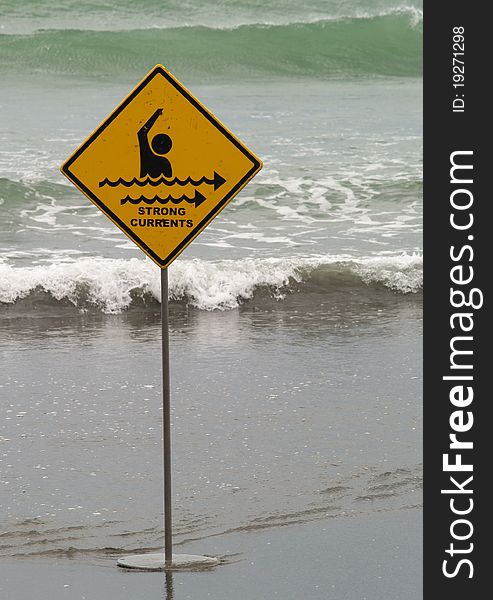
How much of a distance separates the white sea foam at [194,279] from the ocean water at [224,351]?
0.02 m

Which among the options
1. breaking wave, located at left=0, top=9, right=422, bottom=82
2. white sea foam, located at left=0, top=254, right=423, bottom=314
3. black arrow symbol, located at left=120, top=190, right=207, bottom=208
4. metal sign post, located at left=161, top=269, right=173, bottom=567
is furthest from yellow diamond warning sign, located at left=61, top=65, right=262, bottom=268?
breaking wave, located at left=0, top=9, right=422, bottom=82

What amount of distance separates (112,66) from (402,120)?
9965 millimetres

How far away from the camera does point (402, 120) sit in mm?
27047

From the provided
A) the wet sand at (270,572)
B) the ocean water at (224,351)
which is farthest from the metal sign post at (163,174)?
the ocean water at (224,351)

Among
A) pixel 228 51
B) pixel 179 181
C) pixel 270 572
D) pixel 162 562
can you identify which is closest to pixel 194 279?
pixel 179 181

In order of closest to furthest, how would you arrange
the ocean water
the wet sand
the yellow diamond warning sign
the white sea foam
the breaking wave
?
the wet sand
the yellow diamond warning sign
the ocean water
the white sea foam
the breaking wave

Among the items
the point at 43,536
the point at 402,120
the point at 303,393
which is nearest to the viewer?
the point at 43,536

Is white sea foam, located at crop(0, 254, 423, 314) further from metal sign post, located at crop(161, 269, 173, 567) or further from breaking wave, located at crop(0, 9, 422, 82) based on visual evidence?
breaking wave, located at crop(0, 9, 422, 82)

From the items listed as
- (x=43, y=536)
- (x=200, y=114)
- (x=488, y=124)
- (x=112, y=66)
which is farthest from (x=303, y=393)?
(x=112, y=66)

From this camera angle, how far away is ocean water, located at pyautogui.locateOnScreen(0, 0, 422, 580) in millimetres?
6715

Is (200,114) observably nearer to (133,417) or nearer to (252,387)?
(133,417)

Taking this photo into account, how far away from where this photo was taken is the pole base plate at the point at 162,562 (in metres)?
5.65

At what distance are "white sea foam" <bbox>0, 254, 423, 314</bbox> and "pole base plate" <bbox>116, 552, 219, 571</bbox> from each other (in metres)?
5.64

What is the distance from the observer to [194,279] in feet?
38.7
